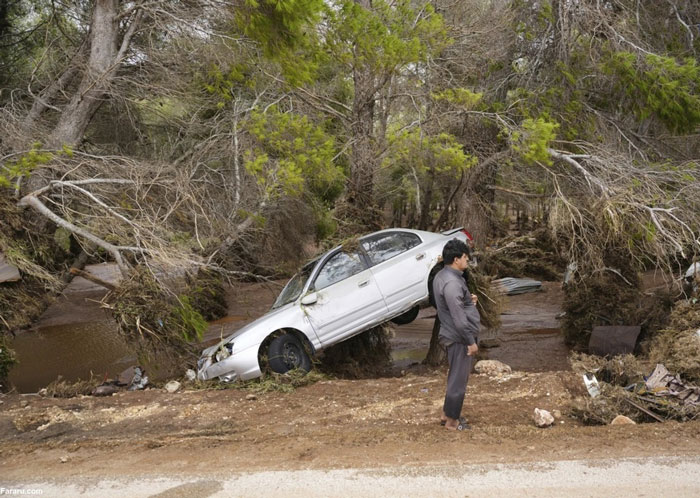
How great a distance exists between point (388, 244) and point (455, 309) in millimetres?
3924

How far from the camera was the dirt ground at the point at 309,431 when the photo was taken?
552 cm

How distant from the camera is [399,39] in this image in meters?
11.7

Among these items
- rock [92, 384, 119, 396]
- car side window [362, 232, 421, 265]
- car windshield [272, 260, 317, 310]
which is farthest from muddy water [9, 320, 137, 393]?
car side window [362, 232, 421, 265]

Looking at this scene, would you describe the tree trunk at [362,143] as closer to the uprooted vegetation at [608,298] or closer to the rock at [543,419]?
the uprooted vegetation at [608,298]

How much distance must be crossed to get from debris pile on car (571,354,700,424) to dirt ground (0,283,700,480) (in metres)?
0.23

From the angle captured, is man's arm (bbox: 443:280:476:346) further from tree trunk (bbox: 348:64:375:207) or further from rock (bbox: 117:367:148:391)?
tree trunk (bbox: 348:64:375:207)

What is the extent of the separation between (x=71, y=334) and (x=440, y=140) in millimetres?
10900

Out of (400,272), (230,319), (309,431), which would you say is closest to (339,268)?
(400,272)

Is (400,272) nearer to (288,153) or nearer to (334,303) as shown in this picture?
(334,303)

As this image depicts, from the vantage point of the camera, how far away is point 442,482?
16.2 feet

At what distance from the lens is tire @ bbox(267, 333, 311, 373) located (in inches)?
350

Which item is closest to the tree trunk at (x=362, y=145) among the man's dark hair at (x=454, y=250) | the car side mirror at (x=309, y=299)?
the car side mirror at (x=309, y=299)

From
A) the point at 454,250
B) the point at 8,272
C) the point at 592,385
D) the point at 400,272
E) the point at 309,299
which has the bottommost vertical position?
the point at 592,385

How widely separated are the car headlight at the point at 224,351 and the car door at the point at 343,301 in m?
1.14
